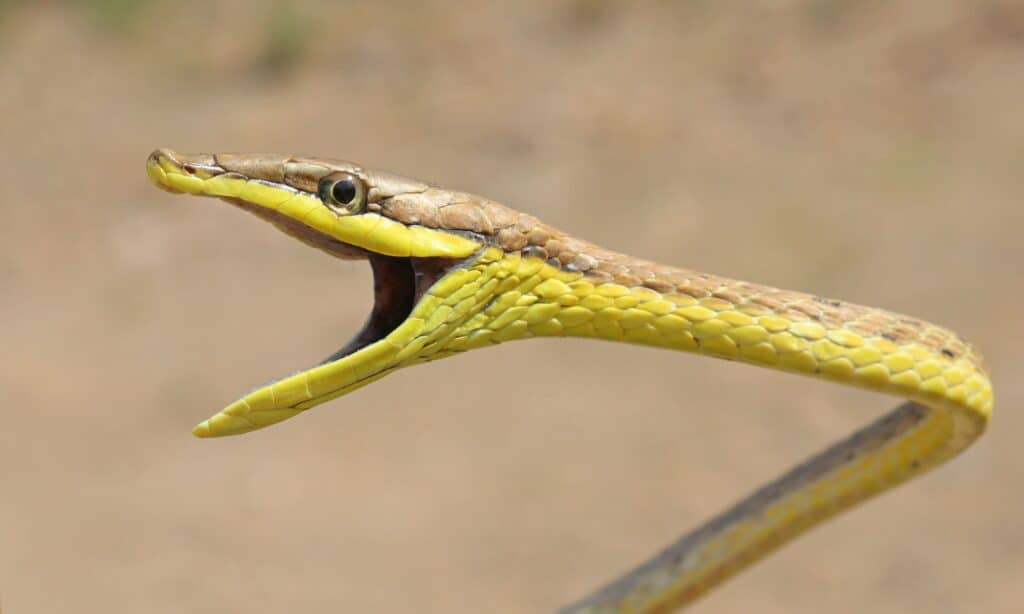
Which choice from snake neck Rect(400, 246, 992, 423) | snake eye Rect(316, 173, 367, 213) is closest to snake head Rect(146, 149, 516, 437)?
snake eye Rect(316, 173, 367, 213)

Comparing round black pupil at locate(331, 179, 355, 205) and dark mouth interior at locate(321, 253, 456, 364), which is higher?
round black pupil at locate(331, 179, 355, 205)

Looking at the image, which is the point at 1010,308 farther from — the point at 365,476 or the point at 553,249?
the point at 553,249

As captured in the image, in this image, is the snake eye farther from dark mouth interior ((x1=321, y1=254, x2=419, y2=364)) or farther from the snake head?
dark mouth interior ((x1=321, y1=254, x2=419, y2=364))

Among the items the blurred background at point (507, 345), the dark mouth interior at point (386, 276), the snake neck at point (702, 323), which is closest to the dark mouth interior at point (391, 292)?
the dark mouth interior at point (386, 276)

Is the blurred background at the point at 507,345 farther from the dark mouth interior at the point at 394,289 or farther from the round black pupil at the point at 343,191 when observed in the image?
the round black pupil at the point at 343,191

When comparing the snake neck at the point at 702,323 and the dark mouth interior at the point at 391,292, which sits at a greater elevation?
the dark mouth interior at the point at 391,292

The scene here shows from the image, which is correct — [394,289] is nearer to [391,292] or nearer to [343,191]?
[391,292]

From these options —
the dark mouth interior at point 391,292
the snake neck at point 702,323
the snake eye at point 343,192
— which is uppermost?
the snake eye at point 343,192

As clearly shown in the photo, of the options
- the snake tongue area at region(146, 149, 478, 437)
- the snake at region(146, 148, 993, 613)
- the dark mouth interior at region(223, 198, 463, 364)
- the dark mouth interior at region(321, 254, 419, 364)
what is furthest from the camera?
the dark mouth interior at region(321, 254, 419, 364)
